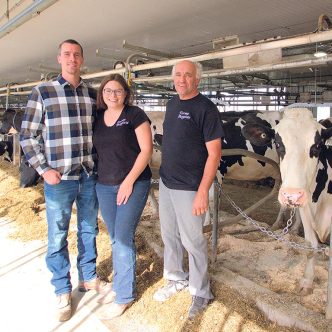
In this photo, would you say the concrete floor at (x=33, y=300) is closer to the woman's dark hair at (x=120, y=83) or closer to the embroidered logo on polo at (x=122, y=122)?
the embroidered logo on polo at (x=122, y=122)

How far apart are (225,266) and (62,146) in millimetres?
1977

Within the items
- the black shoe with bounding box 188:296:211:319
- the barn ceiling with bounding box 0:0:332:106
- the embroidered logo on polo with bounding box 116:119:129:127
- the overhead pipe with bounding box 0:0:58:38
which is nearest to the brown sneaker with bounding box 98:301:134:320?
the black shoe with bounding box 188:296:211:319

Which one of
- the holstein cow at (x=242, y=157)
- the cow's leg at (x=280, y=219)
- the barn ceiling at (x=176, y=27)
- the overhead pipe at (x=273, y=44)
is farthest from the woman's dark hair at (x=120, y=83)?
the cow's leg at (x=280, y=219)

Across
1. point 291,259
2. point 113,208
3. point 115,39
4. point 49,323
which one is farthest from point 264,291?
point 115,39

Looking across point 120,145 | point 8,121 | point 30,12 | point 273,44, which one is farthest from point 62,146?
point 8,121

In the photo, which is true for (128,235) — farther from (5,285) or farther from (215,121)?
(5,285)

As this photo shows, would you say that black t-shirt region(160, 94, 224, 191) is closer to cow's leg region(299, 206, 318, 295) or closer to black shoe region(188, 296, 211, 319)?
black shoe region(188, 296, 211, 319)

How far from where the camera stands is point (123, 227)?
9.48 feet

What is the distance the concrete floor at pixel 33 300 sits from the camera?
2.91 m

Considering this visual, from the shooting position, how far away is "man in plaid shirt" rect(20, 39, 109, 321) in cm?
286

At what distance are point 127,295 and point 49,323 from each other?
651mm

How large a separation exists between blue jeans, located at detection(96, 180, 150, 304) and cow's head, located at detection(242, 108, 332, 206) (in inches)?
43.5

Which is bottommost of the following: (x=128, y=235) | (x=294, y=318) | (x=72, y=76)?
(x=294, y=318)

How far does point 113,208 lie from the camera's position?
9.75ft
